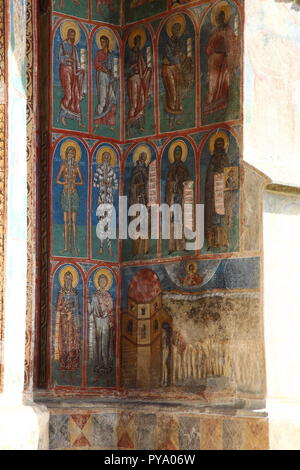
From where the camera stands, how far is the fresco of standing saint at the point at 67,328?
1183 cm

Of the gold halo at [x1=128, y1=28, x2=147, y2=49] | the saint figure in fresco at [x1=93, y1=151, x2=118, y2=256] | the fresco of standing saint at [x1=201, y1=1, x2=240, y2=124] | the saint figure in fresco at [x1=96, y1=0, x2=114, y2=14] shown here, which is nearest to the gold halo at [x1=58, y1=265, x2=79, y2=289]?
the saint figure in fresco at [x1=93, y1=151, x2=118, y2=256]

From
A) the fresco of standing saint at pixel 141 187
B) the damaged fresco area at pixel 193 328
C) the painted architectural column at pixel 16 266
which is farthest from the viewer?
the fresco of standing saint at pixel 141 187

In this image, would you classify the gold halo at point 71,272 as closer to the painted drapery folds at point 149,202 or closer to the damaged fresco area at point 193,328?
the painted drapery folds at point 149,202

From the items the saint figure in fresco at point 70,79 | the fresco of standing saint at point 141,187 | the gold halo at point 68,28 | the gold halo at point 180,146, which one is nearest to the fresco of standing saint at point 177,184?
the gold halo at point 180,146

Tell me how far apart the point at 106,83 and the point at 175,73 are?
2.82ft

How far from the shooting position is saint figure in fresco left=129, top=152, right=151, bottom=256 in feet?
40.4

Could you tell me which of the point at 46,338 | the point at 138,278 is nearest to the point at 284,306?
the point at 138,278

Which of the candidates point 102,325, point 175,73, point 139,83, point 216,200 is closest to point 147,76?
point 139,83

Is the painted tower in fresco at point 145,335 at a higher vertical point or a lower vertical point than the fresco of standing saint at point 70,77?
lower

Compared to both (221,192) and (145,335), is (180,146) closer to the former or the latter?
(221,192)

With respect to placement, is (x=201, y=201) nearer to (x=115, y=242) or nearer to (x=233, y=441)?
(x=115, y=242)

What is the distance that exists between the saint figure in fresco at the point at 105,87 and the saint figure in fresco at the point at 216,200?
1492mm

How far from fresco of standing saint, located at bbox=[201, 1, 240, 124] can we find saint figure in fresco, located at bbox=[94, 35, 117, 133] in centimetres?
123

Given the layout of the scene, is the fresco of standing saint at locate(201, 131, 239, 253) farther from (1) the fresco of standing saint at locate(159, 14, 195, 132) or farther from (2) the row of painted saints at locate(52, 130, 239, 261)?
(1) the fresco of standing saint at locate(159, 14, 195, 132)
